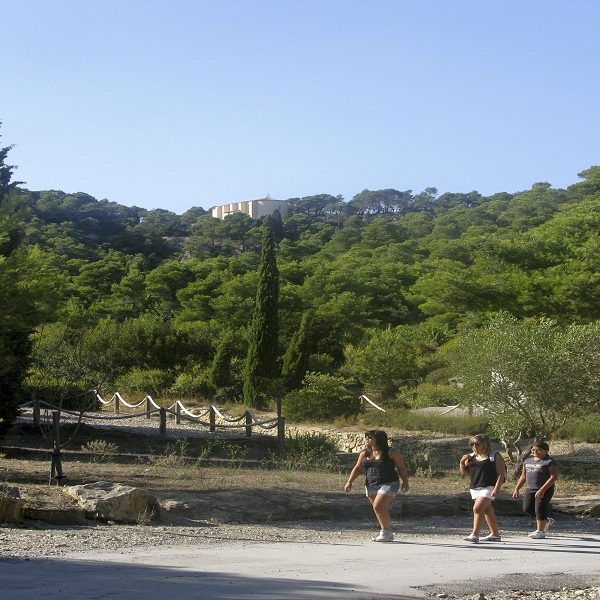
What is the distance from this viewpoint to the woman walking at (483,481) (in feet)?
36.3

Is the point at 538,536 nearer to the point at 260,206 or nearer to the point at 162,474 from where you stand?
the point at 162,474

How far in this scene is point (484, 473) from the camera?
1116 centimetres

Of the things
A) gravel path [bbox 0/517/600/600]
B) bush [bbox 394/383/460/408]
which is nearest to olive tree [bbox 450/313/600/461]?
gravel path [bbox 0/517/600/600]

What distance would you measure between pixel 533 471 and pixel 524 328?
26.2ft

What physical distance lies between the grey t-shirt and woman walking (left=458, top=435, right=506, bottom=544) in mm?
870

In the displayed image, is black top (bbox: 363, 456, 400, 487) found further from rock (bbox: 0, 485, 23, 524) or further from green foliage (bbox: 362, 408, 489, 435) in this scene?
green foliage (bbox: 362, 408, 489, 435)

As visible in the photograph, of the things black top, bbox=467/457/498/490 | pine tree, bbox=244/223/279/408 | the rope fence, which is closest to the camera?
black top, bbox=467/457/498/490

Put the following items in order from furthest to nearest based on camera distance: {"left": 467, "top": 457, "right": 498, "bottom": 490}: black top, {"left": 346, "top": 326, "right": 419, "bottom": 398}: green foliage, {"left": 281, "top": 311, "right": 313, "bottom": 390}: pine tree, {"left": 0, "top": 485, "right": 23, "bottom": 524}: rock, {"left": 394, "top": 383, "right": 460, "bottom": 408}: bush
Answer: {"left": 281, "top": 311, "right": 313, "bottom": 390}: pine tree < {"left": 346, "top": 326, "right": 419, "bottom": 398}: green foliage < {"left": 394, "top": 383, "right": 460, "bottom": 408}: bush < {"left": 467, "top": 457, "right": 498, "bottom": 490}: black top < {"left": 0, "top": 485, "right": 23, "bottom": 524}: rock

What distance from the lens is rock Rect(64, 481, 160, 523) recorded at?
11.1m

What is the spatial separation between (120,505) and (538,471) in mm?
5338

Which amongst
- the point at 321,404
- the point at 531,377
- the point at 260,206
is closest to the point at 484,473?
the point at 531,377

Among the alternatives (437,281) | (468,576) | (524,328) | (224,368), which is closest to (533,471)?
(468,576)

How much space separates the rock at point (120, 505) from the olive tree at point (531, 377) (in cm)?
949

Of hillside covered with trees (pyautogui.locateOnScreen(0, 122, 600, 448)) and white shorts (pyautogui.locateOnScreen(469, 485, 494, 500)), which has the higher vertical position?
hillside covered with trees (pyautogui.locateOnScreen(0, 122, 600, 448))
